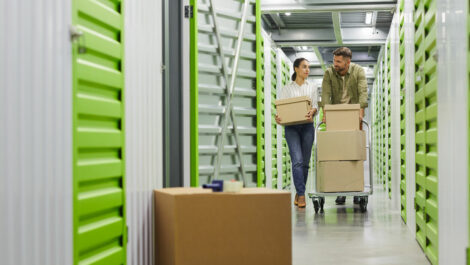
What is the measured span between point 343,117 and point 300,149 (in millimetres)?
703

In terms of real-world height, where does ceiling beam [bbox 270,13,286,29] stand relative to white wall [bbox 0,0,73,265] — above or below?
above

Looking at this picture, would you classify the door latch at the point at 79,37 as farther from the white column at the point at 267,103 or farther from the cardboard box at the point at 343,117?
the white column at the point at 267,103

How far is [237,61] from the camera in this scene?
4.62 metres

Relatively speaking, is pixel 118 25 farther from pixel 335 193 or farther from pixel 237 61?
pixel 335 193

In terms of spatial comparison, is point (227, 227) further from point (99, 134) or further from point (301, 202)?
point (301, 202)

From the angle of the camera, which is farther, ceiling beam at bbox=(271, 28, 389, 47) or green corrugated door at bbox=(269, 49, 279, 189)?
ceiling beam at bbox=(271, 28, 389, 47)

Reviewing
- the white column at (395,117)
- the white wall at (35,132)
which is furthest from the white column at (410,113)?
the white wall at (35,132)

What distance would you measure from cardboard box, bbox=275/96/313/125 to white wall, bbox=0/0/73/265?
13.5ft

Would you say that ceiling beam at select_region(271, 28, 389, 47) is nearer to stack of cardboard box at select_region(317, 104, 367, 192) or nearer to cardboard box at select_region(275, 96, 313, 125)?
cardboard box at select_region(275, 96, 313, 125)

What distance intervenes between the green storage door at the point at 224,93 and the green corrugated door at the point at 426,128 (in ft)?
4.45

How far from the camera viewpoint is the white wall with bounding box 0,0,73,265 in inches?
66.6

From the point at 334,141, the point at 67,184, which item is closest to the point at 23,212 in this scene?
the point at 67,184

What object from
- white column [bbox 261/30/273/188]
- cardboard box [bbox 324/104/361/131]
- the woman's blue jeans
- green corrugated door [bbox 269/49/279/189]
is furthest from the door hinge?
green corrugated door [bbox 269/49/279/189]

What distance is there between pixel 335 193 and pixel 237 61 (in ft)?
6.37
